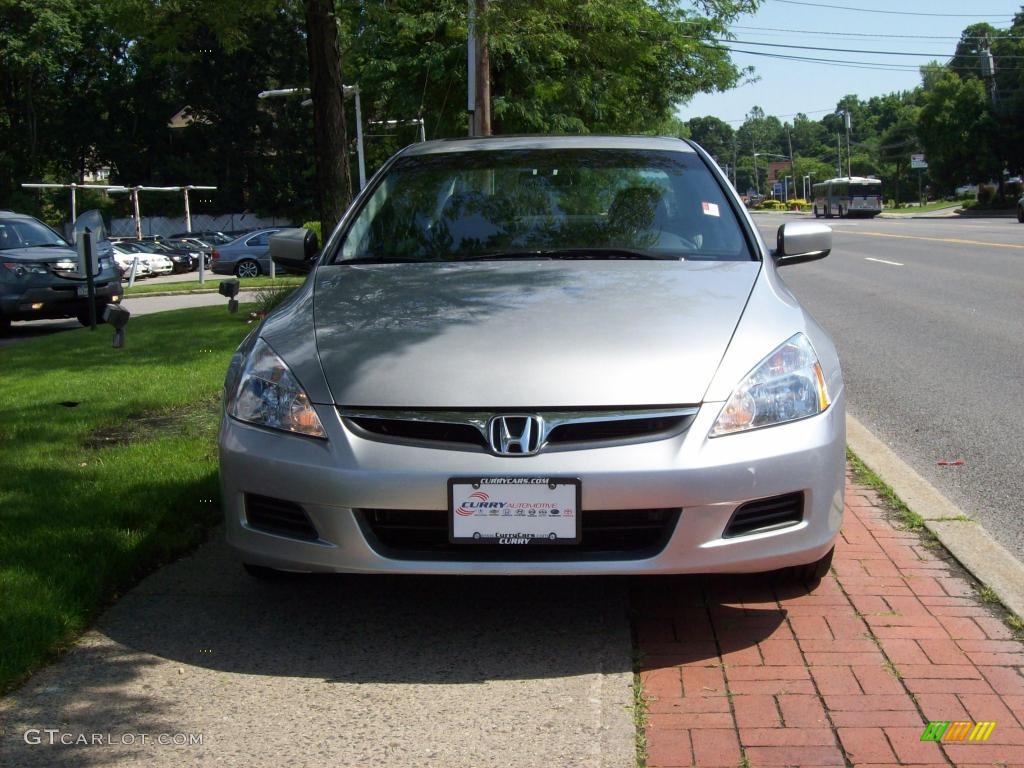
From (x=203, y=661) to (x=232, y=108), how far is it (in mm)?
67793

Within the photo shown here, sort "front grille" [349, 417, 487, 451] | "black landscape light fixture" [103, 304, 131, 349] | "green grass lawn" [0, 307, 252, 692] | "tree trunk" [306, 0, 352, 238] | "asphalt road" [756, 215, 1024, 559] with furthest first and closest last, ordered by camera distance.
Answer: "black landscape light fixture" [103, 304, 131, 349]
"tree trunk" [306, 0, 352, 238]
"asphalt road" [756, 215, 1024, 559]
"green grass lawn" [0, 307, 252, 692]
"front grille" [349, 417, 487, 451]

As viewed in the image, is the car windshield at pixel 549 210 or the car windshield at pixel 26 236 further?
the car windshield at pixel 26 236

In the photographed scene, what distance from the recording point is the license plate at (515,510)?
3330 mm

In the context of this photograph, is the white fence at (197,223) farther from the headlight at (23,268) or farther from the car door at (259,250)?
the headlight at (23,268)

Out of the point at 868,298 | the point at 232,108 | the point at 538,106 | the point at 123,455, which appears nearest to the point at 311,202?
the point at 232,108

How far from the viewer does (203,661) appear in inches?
140

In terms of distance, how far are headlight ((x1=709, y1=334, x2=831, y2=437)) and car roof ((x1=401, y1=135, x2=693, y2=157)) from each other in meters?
1.92

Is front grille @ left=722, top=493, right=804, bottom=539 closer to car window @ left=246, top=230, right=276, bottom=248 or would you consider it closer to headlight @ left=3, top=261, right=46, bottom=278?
headlight @ left=3, top=261, right=46, bottom=278

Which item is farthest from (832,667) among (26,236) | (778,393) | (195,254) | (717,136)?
(717,136)

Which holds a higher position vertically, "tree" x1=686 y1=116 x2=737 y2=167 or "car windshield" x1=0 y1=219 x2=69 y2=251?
"tree" x1=686 y1=116 x2=737 y2=167

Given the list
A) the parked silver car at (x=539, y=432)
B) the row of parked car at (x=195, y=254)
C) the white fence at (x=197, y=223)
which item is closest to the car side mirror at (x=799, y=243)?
the parked silver car at (x=539, y=432)

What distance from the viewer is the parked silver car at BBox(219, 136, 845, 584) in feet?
11.0

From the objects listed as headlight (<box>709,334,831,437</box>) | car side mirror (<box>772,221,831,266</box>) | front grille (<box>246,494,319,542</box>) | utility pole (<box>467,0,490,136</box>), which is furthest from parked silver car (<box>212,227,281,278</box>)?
headlight (<box>709,334,831,437</box>)

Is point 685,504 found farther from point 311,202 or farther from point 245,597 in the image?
point 311,202
